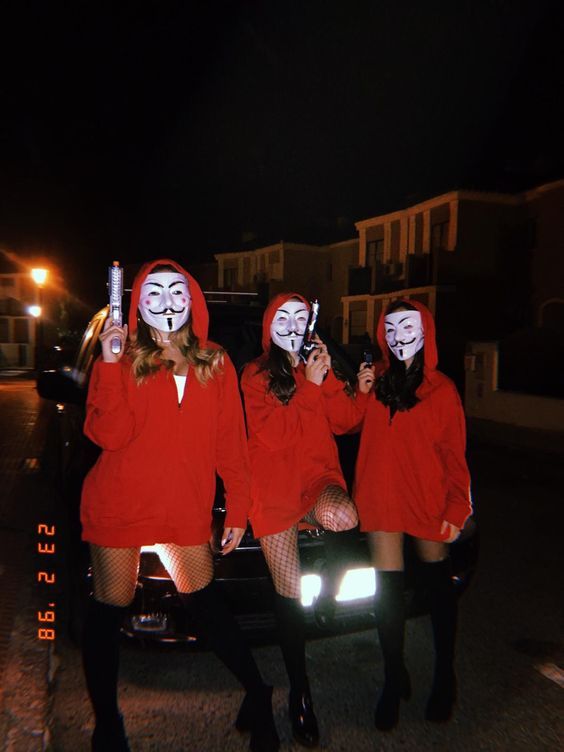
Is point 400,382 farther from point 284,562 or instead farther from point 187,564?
point 187,564

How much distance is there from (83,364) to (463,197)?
1930 cm

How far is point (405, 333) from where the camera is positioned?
9.35ft

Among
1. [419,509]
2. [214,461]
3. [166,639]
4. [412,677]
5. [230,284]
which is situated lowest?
[412,677]

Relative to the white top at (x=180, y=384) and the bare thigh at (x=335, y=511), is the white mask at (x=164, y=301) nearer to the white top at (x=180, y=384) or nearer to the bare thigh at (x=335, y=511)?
the white top at (x=180, y=384)

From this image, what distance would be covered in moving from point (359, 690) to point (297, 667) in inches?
21.9

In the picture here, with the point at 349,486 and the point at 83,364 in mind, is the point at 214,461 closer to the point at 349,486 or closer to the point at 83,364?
the point at 349,486

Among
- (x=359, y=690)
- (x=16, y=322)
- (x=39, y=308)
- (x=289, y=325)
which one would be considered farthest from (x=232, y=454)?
(x=16, y=322)

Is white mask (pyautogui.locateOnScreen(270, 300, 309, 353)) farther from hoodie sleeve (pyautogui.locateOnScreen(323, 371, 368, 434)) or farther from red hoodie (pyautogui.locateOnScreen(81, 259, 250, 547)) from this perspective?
red hoodie (pyautogui.locateOnScreen(81, 259, 250, 547))

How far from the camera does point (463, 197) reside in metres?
21.5

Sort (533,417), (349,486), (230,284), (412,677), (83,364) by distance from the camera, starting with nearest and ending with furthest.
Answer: (412,677) < (349,486) < (83,364) < (533,417) < (230,284)

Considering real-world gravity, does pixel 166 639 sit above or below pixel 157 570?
below

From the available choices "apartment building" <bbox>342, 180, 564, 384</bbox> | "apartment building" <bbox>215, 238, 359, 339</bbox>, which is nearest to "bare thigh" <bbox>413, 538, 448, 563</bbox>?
"apartment building" <bbox>342, 180, 564, 384</bbox>

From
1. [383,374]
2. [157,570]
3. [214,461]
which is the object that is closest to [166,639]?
[157,570]

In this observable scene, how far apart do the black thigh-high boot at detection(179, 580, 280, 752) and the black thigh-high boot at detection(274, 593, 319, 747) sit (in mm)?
130
